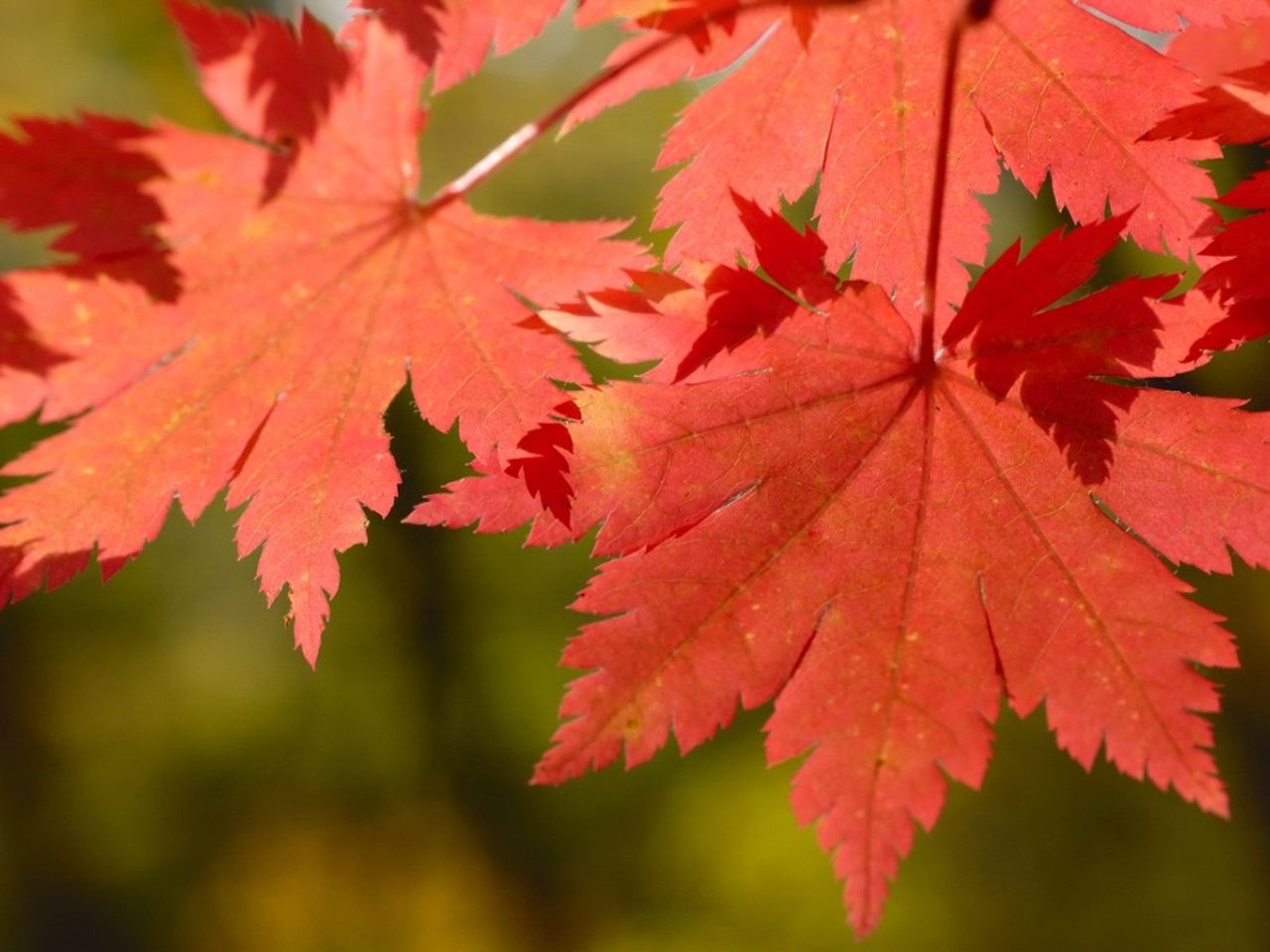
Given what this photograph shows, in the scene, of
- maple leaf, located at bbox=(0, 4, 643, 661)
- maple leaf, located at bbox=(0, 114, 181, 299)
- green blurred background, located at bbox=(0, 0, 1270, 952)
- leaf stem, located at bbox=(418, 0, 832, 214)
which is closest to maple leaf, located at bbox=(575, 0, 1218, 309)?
leaf stem, located at bbox=(418, 0, 832, 214)

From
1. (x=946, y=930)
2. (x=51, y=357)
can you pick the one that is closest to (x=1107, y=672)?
(x=51, y=357)

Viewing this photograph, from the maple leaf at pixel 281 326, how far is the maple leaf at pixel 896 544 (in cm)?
21

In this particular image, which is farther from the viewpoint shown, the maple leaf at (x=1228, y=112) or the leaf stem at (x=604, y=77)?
the leaf stem at (x=604, y=77)

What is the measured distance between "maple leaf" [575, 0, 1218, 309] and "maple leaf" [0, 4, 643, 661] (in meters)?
0.18

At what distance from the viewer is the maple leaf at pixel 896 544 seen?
3.51 feet

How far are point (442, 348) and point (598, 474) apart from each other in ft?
1.09

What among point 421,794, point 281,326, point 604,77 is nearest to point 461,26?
point 604,77

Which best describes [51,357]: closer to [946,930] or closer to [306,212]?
[306,212]

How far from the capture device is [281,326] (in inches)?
54.7

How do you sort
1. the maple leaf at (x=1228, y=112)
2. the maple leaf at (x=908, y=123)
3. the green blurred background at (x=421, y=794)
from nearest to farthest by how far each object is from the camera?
the maple leaf at (x=1228, y=112) → the maple leaf at (x=908, y=123) → the green blurred background at (x=421, y=794)

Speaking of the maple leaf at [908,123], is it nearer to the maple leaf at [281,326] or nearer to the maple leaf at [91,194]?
the maple leaf at [281,326]

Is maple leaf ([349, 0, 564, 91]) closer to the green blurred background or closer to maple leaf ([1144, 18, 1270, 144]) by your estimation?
maple leaf ([1144, 18, 1270, 144])

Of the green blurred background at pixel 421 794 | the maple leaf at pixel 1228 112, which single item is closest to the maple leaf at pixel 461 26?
the maple leaf at pixel 1228 112

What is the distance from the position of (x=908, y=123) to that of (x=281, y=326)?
2.90 feet
